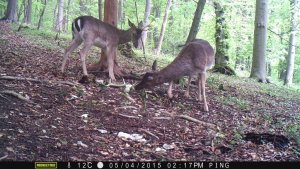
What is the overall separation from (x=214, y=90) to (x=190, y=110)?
8.71 feet

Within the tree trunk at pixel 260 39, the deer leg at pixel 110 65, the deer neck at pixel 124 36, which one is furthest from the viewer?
the tree trunk at pixel 260 39

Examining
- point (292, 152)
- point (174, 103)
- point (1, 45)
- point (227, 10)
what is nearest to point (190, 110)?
point (174, 103)

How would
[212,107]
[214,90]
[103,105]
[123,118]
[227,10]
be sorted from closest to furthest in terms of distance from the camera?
[123,118] < [103,105] < [212,107] < [214,90] < [227,10]

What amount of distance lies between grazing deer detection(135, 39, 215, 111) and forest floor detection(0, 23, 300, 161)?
0.39 meters

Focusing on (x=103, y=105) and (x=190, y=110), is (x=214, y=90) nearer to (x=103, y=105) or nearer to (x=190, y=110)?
(x=190, y=110)

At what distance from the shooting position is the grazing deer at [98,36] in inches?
324

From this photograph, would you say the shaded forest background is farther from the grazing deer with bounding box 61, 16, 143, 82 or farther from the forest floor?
the forest floor

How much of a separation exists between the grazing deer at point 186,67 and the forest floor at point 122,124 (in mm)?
390

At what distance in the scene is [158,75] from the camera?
289 inches

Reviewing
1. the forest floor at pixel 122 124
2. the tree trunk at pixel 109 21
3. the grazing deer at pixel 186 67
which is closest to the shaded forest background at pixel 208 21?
the tree trunk at pixel 109 21

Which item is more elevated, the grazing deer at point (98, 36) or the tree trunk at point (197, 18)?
the tree trunk at point (197, 18)

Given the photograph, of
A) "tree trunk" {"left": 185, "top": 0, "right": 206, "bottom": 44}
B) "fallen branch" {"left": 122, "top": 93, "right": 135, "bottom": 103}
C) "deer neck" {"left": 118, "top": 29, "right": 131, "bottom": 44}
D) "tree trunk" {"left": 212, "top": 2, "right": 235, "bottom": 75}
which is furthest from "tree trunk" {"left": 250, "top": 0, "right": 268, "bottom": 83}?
"fallen branch" {"left": 122, "top": 93, "right": 135, "bottom": 103}

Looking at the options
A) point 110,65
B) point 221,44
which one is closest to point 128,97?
point 110,65

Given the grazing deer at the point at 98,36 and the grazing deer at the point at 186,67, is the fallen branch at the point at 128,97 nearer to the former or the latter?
the grazing deer at the point at 186,67
